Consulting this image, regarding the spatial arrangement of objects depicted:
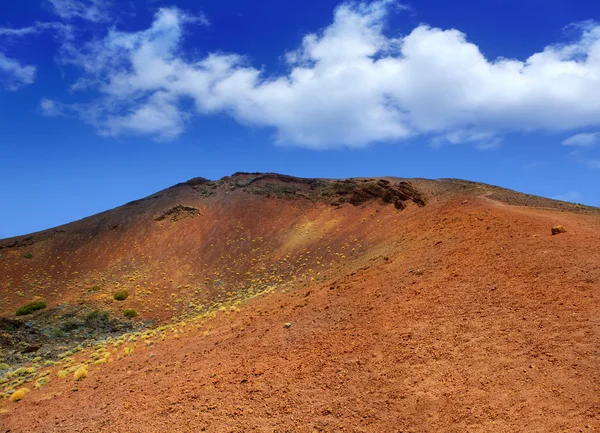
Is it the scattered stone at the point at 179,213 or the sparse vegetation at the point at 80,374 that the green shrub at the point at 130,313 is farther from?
the scattered stone at the point at 179,213

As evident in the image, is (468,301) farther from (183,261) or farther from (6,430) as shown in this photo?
(183,261)

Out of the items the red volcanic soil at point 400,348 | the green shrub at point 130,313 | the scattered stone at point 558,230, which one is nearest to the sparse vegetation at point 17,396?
Answer: the red volcanic soil at point 400,348

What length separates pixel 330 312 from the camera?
16500 millimetres

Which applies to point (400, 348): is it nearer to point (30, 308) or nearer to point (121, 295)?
point (121, 295)

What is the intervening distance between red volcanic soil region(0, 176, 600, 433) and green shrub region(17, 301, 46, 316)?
26.8 feet

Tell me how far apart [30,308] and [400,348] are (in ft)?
90.9

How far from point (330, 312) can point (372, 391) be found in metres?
5.90

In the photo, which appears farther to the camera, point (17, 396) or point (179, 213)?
point (179, 213)

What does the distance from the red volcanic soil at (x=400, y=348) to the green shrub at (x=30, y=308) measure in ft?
26.8

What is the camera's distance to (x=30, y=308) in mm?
29078

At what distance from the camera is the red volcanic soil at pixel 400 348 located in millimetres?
9422

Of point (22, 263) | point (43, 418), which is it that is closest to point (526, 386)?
point (43, 418)

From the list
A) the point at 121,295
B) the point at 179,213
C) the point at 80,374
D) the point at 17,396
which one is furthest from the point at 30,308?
the point at 179,213

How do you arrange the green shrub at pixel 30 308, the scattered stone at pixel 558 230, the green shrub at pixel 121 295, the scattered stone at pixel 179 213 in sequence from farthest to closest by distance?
1. the scattered stone at pixel 179 213
2. the green shrub at pixel 121 295
3. the green shrub at pixel 30 308
4. the scattered stone at pixel 558 230
